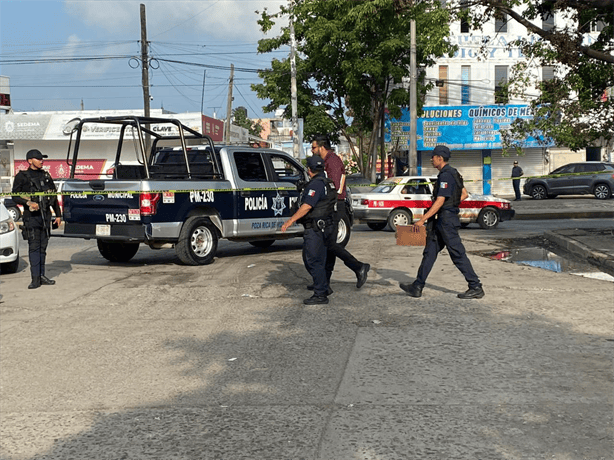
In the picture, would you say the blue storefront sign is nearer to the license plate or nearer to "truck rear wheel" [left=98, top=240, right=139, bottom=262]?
"truck rear wheel" [left=98, top=240, right=139, bottom=262]

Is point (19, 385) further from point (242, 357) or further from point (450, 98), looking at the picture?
point (450, 98)

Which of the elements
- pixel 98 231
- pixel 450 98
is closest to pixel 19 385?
pixel 98 231

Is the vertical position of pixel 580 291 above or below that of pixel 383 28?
below

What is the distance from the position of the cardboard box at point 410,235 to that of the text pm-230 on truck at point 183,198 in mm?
1636

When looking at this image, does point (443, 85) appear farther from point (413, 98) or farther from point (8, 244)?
point (8, 244)

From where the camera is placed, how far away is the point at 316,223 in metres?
9.24

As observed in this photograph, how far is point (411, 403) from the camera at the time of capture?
213 inches

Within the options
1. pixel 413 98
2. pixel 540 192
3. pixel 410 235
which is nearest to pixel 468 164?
pixel 540 192

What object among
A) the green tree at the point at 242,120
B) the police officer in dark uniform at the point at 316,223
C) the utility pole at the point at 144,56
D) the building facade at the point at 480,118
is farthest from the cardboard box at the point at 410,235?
the green tree at the point at 242,120

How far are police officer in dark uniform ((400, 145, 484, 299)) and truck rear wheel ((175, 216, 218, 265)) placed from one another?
4.57 m

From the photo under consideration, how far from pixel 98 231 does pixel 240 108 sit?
3441 inches

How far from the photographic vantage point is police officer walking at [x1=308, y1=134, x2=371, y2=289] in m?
9.95

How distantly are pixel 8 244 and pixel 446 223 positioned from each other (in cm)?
727

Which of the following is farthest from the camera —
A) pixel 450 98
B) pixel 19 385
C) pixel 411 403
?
pixel 450 98
